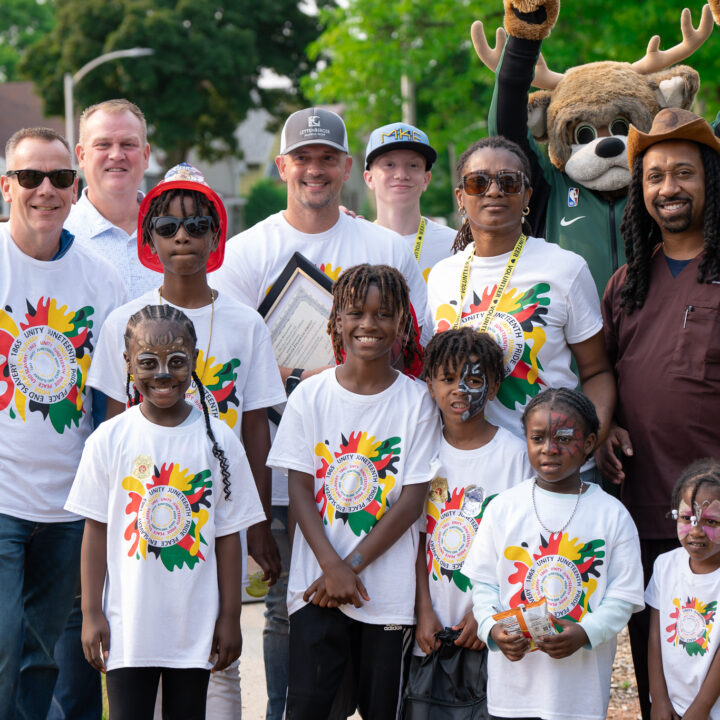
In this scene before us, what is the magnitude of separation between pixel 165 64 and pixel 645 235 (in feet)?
110

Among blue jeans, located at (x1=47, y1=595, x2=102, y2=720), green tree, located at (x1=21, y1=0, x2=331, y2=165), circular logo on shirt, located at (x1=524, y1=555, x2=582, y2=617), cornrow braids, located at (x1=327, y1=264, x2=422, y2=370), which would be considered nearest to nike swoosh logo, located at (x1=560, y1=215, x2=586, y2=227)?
cornrow braids, located at (x1=327, y1=264, x2=422, y2=370)

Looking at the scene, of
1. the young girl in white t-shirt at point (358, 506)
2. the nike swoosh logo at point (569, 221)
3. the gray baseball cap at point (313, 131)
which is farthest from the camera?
the nike swoosh logo at point (569, 221)

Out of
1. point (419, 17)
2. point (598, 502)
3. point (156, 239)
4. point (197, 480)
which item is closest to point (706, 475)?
point (598, 502)

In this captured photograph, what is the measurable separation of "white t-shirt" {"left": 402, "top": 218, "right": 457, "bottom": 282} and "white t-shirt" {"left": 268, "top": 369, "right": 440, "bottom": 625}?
5.93 ft

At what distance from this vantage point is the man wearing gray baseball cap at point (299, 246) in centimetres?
445

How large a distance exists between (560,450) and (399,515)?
2.04ft

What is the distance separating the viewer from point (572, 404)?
12.1 ft

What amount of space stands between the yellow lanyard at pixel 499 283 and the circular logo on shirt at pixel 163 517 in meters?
1.24

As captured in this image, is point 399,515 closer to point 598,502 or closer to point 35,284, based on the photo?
point 598,502

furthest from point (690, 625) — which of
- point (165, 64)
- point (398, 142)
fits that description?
point (165, 64)

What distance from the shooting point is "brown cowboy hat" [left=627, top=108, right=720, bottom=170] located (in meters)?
3.91

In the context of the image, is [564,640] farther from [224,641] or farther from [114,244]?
[114,244]

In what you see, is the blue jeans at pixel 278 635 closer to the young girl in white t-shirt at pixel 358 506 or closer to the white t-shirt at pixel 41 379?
the young girl in white t-shirt at pixel 358 506

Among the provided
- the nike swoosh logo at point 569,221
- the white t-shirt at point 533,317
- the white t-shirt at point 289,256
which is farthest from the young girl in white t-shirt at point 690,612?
the nike swoosh logo at point 569,221
